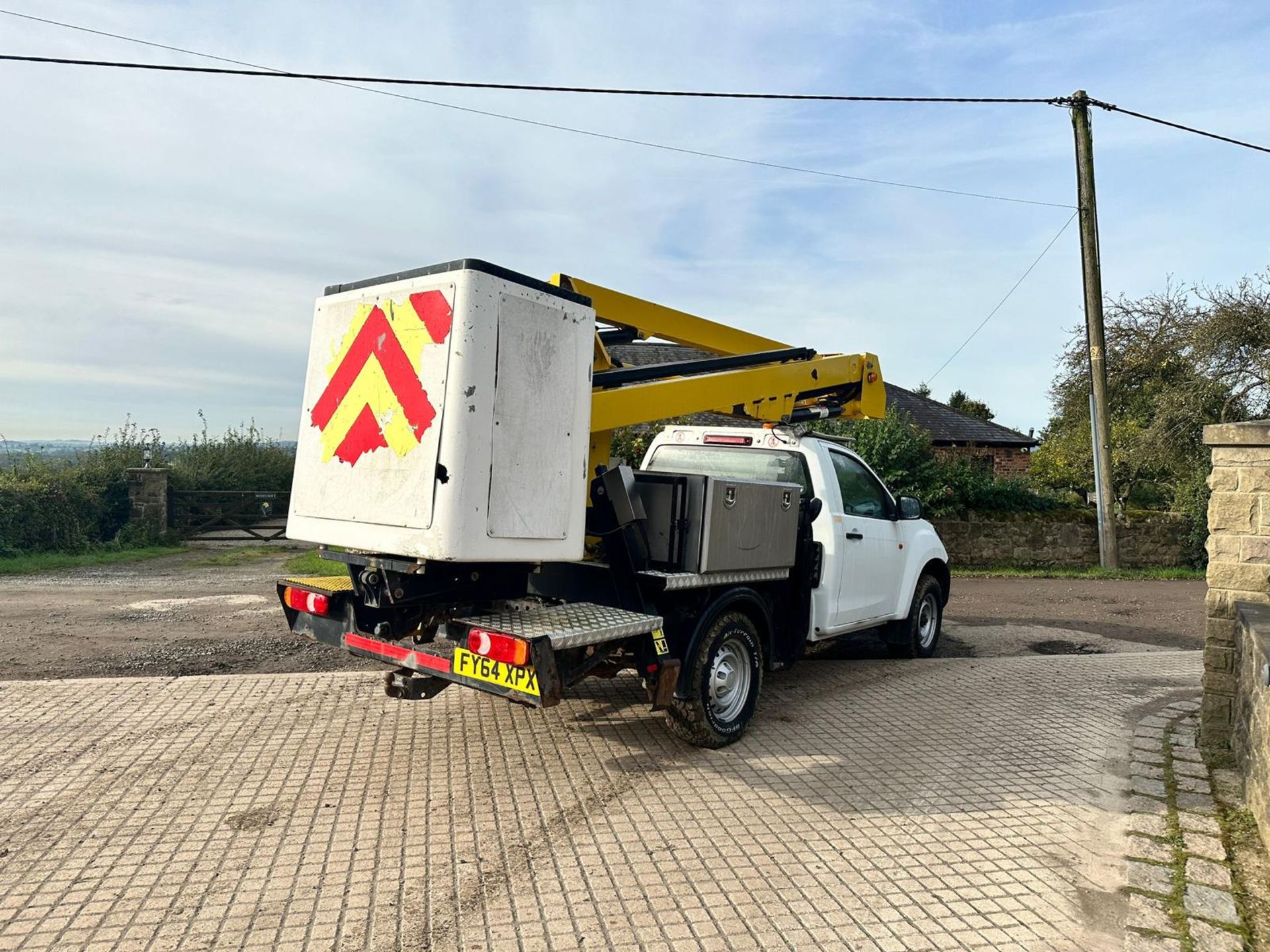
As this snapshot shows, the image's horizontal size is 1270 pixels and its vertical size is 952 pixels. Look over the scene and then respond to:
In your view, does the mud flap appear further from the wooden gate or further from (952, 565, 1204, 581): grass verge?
the wooden gate

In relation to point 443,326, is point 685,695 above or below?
below

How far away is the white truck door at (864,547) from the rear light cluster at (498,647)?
330 cm

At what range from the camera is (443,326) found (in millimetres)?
4207

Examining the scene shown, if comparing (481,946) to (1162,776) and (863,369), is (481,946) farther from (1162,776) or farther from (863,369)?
(863,369)

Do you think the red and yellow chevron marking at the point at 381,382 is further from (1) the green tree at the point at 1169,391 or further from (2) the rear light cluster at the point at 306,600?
(1) the green tree at the point at 1169,391

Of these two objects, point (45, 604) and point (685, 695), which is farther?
point (45, 604)

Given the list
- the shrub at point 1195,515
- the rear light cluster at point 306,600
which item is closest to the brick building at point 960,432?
the shrub at point 1195,515

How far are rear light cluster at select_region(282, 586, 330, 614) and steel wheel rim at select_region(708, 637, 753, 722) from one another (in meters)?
2.33

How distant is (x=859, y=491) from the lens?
24.2 ft

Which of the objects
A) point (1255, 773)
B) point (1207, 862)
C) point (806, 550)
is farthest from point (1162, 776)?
point (806, 550)

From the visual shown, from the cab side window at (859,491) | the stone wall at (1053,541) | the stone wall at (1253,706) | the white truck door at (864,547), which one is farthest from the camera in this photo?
the stone wall at (1053,541)

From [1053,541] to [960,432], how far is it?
10.4 metres

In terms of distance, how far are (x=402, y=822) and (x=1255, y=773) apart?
165 inches

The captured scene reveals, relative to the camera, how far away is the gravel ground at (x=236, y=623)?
772cm
